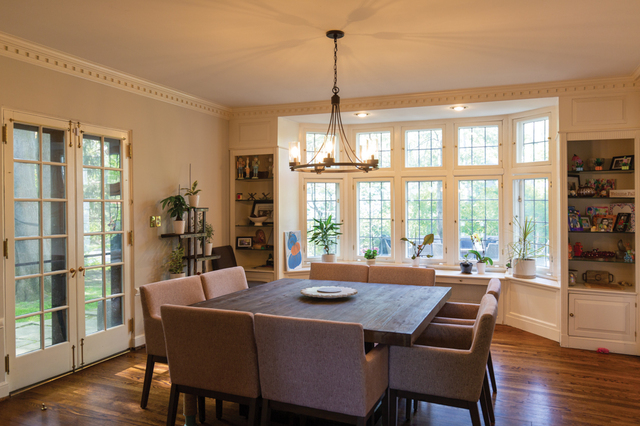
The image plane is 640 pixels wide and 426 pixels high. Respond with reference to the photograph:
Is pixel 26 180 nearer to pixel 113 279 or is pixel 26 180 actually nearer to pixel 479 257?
pixel 113 279

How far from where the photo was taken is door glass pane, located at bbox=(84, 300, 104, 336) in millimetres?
4125

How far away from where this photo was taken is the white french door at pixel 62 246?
3.55 m

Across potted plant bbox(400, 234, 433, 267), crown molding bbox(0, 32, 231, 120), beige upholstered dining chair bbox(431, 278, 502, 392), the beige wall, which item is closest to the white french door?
the beige wall

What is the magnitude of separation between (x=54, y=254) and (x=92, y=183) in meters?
0.73

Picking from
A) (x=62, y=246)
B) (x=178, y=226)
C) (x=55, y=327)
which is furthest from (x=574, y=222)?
(x=55, y=327)

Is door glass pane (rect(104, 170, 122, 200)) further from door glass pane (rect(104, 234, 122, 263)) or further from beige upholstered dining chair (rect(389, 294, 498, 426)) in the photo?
beige upholstered dining chair (rect(389, 294, 498, 426))

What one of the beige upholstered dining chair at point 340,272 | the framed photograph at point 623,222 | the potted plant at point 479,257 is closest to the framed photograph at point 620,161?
the framed photograph at point 623,222

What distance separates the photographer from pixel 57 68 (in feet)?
12.5

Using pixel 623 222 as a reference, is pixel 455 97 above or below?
above

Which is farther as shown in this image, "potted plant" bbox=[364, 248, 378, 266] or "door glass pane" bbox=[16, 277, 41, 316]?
"potted plant" bbox=[364, 248, 378, 266]

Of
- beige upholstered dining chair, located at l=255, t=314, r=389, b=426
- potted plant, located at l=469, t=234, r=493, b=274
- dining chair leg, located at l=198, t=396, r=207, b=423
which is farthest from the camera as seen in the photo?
potted plant, located at l=469, t=234, r=493, b=274

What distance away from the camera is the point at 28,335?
363 centimetres

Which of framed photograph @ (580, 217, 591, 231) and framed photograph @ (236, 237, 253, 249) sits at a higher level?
framed photograph @ (580, 217, 591, 231)

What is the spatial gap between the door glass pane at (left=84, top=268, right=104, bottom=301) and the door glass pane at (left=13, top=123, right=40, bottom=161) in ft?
3.71
